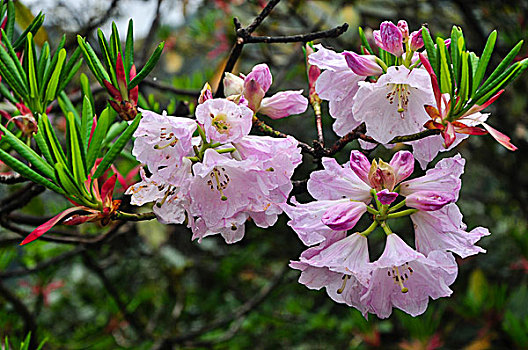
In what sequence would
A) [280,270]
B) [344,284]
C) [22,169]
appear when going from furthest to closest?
1. [280,270]
2. [344,284]
3. [22,169]

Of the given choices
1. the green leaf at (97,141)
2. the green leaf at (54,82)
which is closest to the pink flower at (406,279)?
the green leaf at (97,141)

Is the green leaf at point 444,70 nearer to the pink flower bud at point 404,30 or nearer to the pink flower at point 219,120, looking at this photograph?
the pink flower bud at point 404,30

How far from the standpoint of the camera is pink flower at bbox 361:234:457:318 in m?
0.55

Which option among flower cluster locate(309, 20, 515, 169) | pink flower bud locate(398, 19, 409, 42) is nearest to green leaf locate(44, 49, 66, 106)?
flower cluster locate(309, 20, 515, 169)

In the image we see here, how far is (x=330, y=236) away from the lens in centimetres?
59

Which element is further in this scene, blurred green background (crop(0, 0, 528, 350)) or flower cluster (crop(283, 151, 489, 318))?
blurred green background (crop(0, 0, 528, 350))

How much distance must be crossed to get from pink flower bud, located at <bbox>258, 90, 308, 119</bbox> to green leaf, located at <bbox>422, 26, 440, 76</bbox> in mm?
183

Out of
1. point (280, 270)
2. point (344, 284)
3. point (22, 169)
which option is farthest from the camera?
point (280, 270)

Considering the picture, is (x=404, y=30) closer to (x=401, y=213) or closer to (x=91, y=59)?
(x=401, y=213)

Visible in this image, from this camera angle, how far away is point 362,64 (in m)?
0.58

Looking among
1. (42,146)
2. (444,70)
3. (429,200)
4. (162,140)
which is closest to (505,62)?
(444,70)

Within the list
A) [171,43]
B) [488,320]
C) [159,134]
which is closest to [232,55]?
[159,134]

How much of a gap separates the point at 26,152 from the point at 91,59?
142 mm

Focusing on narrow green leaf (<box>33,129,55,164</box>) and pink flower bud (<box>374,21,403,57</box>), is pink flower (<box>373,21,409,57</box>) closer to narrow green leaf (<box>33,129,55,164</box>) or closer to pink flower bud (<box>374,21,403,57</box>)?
pink flower bud (<box>374,21,403,57</box>)
